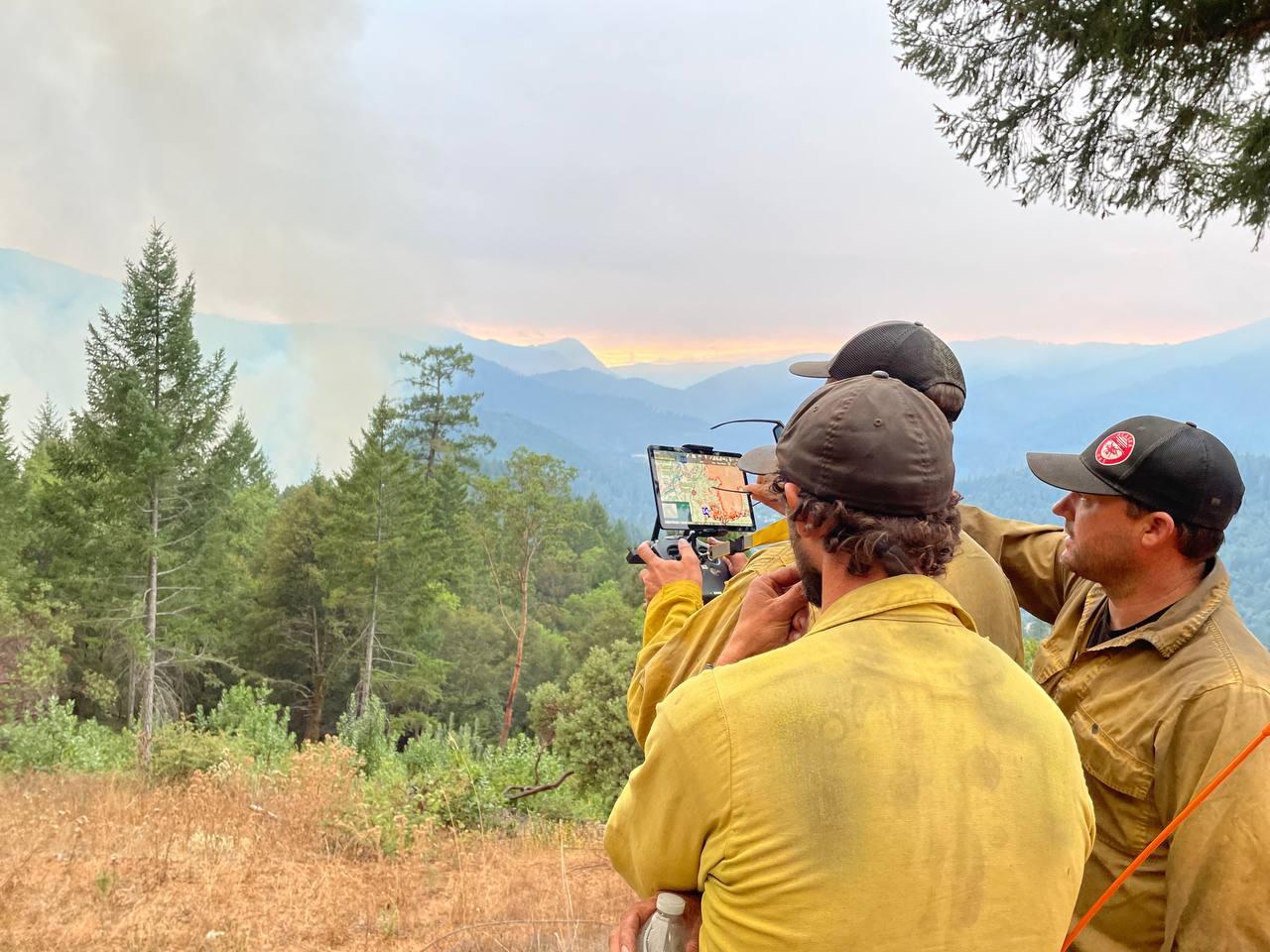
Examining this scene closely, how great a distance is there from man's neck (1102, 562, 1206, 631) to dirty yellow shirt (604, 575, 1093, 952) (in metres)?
0.90

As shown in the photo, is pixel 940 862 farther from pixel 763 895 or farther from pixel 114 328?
pixel 114 328

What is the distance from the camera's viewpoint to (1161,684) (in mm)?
1667

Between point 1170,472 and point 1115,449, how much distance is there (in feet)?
0.40

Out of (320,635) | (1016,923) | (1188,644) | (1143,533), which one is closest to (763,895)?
(1016,923)

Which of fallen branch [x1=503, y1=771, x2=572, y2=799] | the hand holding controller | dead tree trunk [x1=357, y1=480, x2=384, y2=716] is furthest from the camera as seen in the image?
dead tree trunk [x1=357, y1=480, x2=384, y2=716]

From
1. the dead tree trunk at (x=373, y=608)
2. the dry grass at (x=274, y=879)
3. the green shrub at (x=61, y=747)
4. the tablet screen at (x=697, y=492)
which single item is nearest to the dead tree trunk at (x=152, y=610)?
the green shrub at (x=61, y=747)

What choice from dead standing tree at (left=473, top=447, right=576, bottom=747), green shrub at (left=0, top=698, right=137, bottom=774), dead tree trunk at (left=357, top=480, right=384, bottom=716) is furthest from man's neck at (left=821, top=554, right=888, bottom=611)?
dead tree trunk at (left=357, top=480, right=384, bottom=716)

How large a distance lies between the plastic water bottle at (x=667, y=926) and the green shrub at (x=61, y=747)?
1310cm

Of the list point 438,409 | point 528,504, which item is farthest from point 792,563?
point 438,409

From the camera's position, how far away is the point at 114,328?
86.3 ft

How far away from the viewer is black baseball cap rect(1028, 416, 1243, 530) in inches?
70.2

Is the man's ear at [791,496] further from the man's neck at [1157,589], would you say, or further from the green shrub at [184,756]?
the green shrub at [184,756]

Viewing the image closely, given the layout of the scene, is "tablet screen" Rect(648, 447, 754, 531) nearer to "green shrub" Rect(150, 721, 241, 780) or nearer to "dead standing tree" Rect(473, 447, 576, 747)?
"green shrub" Rect(150, 721, 241, 780)

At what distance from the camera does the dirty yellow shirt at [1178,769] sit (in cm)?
145
